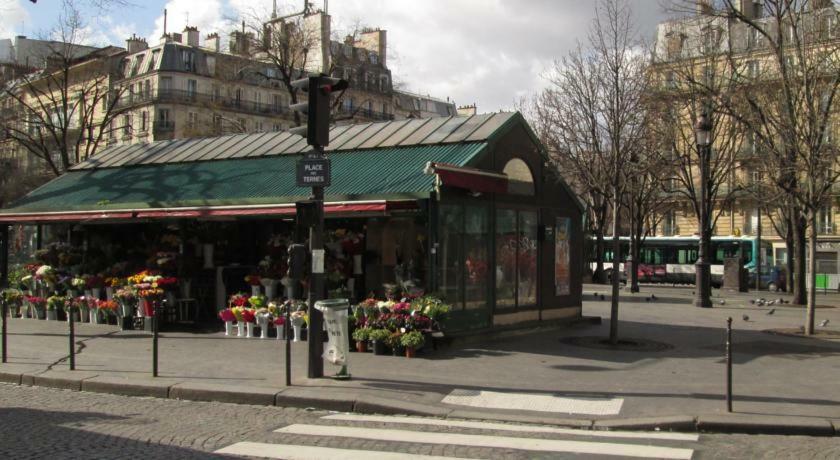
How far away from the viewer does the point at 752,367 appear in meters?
11.9

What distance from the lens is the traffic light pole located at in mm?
10242

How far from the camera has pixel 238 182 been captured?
1669 centimetres

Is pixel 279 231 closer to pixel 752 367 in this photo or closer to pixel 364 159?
pixel 364 159

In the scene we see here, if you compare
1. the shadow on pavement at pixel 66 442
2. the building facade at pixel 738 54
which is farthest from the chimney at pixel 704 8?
the shadow on pavement at pixel 66 442

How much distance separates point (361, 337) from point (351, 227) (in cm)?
360

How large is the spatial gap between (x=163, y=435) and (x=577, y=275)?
12.0 m

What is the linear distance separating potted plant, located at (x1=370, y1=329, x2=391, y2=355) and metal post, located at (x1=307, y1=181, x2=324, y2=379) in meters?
2.17

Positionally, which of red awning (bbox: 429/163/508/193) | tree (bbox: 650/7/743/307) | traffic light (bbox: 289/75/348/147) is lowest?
red awning (bbox: 429/163/508/193)

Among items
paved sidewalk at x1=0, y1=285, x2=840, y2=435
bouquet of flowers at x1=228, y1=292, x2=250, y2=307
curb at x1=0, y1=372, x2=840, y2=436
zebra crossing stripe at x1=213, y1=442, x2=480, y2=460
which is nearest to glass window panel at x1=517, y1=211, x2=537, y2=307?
paved sidewalk at x1=0, y1=285, x2=840, y2=435

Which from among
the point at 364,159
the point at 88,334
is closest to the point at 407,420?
A: the point at 364,159

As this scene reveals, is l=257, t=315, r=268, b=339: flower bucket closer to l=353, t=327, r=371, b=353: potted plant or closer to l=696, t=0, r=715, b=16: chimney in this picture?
l=353, t=327, r=371, b=353: potted plant

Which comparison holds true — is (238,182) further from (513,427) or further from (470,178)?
(513,427)

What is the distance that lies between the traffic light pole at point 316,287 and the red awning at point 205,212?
102 inches

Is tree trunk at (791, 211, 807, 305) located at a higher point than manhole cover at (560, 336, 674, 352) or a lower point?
higher
